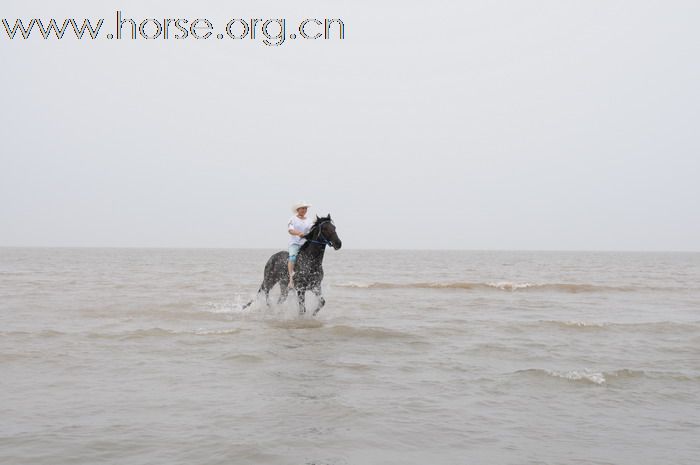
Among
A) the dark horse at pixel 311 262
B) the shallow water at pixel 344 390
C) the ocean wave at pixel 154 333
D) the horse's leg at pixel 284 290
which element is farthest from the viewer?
the horse's leg at pixel 284 290

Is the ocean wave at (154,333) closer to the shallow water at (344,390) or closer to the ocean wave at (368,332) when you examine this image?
the shallow water at (344,390)

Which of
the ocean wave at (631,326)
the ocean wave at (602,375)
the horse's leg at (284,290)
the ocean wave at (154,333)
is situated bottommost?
the ocean wave at (631,326)

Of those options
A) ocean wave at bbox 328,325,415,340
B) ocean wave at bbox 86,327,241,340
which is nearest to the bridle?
ocean wave at bbox 328,325,415,340

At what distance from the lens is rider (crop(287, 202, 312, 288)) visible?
11875mm

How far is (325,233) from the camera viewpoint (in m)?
11.4

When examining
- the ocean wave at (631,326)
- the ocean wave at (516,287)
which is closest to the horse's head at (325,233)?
the ocean wave at (631,326)

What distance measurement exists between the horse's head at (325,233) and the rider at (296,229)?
9.4 inches

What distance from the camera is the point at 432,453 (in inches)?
171

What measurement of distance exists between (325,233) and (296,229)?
765 mm

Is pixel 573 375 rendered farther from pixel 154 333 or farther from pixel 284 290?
pixel 284 290

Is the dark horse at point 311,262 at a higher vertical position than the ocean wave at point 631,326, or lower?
higher

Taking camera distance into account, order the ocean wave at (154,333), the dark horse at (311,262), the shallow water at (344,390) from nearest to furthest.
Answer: the shallow water at (344,390)
the ocean wave at (154,333)
the dark horse at (311,262)

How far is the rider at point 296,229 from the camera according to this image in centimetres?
1188

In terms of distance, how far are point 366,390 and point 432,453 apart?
1865 mm
